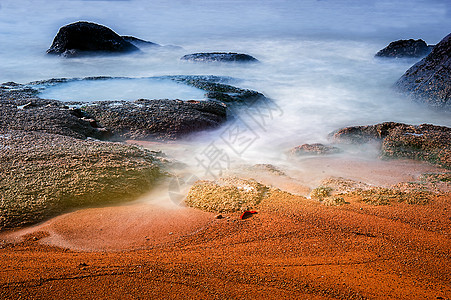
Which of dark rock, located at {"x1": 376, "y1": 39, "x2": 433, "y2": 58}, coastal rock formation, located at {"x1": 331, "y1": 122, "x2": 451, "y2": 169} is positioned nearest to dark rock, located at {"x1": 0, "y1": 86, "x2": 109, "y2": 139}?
coastal rock formation, located at {"x1": 331, "y1": 122, "x2": 451, "y2": 169}

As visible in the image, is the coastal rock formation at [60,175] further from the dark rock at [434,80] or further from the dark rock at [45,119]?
the dark rock at [434,80]

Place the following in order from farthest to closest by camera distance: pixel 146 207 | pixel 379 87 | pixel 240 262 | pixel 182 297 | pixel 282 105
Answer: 1. pixel 379 87
2. pixel 282 105
3. pixel 146 207
4. pixel 240 262
5. pixel 182 297

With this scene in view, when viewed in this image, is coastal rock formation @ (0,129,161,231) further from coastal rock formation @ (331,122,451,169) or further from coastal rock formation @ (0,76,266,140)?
coastal rock formation @ (331,122,451,169)

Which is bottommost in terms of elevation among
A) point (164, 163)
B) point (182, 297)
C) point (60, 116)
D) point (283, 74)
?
point (182, 297)

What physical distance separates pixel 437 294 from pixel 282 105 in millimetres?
7051

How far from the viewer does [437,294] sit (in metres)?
2.11

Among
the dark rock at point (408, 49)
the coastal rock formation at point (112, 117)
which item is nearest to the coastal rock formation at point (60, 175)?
the coastal rock formation at point (112, 117)

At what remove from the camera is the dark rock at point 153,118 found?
5988mm

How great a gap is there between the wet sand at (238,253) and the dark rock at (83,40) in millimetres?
12651

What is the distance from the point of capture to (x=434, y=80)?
312 inches

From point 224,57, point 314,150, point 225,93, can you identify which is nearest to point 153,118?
point 225,93

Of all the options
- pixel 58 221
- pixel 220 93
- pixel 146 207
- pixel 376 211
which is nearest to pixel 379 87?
pixel 220 93

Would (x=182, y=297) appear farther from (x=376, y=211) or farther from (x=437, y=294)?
(x=376, y=211)

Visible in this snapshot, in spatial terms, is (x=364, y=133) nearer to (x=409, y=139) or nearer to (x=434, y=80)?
(x=409, y=139)
